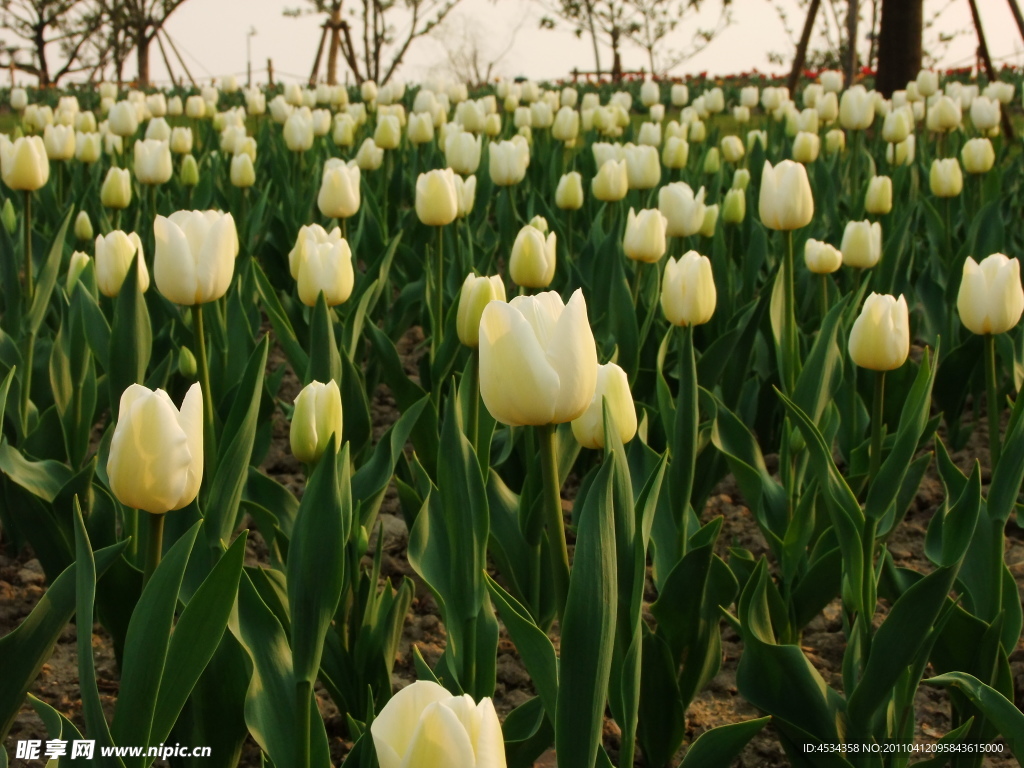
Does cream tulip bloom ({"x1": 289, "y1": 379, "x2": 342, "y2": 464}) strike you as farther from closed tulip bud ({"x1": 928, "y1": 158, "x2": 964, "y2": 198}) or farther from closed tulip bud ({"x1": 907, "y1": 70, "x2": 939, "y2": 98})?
closed tulip bud ({"x1": 907, "y1": 70, "x2": 939, "y2": 98})

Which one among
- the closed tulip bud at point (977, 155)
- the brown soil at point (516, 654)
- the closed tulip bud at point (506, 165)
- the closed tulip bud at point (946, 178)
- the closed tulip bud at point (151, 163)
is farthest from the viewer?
the closed tulip bud at point (977, 155)

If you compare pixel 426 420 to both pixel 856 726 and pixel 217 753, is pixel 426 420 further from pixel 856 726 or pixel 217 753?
pixel 856 726

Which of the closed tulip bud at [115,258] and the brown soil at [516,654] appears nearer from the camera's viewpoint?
the brown soil at [516,654]

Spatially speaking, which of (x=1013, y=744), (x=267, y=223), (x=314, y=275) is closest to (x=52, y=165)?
(x=267, y=223)

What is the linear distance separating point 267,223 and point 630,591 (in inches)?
129

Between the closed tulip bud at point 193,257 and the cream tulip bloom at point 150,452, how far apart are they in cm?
73

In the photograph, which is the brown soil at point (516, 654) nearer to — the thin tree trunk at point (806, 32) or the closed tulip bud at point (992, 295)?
the closed tulip bud at point (992, 295)

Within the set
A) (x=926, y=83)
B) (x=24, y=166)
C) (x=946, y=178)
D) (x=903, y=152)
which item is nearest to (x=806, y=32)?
(x=926, y=83)

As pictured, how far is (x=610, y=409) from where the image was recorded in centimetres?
143

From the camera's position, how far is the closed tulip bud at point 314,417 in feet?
5.59

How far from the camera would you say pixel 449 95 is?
8312 millimetres

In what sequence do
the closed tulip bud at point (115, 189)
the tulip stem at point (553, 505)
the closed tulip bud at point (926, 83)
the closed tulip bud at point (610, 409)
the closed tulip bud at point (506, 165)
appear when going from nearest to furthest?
the tulip stem at point (553, 505) < the closed tulip bud at point (610, 409) < the closed tulip bud at point (115, 189) < the closed tulip bud at point (506, 165) < the closed tulip bud at point (926, 83)

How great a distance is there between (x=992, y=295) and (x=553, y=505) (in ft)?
3.81

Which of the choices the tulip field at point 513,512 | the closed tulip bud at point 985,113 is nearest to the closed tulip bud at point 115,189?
the tulip field at point 513,512
